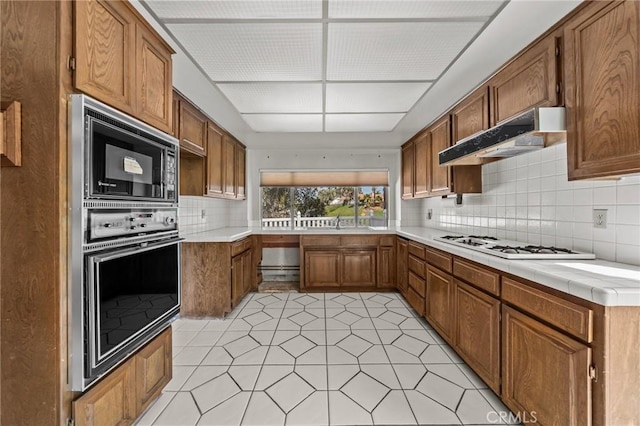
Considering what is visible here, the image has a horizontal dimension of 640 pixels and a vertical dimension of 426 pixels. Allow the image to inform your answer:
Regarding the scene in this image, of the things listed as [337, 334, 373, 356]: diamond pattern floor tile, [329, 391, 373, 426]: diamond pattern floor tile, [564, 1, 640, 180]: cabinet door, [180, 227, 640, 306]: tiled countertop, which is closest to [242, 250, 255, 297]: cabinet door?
[337, 334, 373, 356]: diamond pattern floor tile

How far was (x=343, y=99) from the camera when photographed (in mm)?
2553

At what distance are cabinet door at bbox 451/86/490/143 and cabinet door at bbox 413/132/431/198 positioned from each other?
2.12 feet

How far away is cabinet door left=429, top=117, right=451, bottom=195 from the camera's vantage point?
2.80 meters

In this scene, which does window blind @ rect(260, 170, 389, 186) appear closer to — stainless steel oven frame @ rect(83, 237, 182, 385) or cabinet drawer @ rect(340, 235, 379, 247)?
cabinet drawer @ rect(340, 235, 379, 247)

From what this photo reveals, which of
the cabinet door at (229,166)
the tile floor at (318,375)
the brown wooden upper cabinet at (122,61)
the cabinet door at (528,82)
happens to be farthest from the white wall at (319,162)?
the brown wooden upper cabinet at (122,61)

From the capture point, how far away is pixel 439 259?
239cm

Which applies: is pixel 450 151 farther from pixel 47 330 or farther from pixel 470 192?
pixel 47 330

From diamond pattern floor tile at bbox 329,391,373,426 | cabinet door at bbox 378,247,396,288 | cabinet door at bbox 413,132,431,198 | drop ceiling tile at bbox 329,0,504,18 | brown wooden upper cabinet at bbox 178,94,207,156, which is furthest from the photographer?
cabinet door at bbox 378,247,396,288

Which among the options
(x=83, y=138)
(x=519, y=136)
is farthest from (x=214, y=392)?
(x=519, y=136)

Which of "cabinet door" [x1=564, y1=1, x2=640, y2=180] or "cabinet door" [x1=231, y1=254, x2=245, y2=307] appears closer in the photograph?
"cabinet door" [x1=564, y1=1, x2=640, y2=180]

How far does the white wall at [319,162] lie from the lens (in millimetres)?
4535

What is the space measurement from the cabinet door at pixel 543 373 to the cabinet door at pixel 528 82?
127cm

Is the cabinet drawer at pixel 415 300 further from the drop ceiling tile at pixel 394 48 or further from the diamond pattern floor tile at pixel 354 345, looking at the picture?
the drop ceiling tile at pixel 394 48

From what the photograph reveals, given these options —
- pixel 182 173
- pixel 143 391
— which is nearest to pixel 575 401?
pixel 143 391
